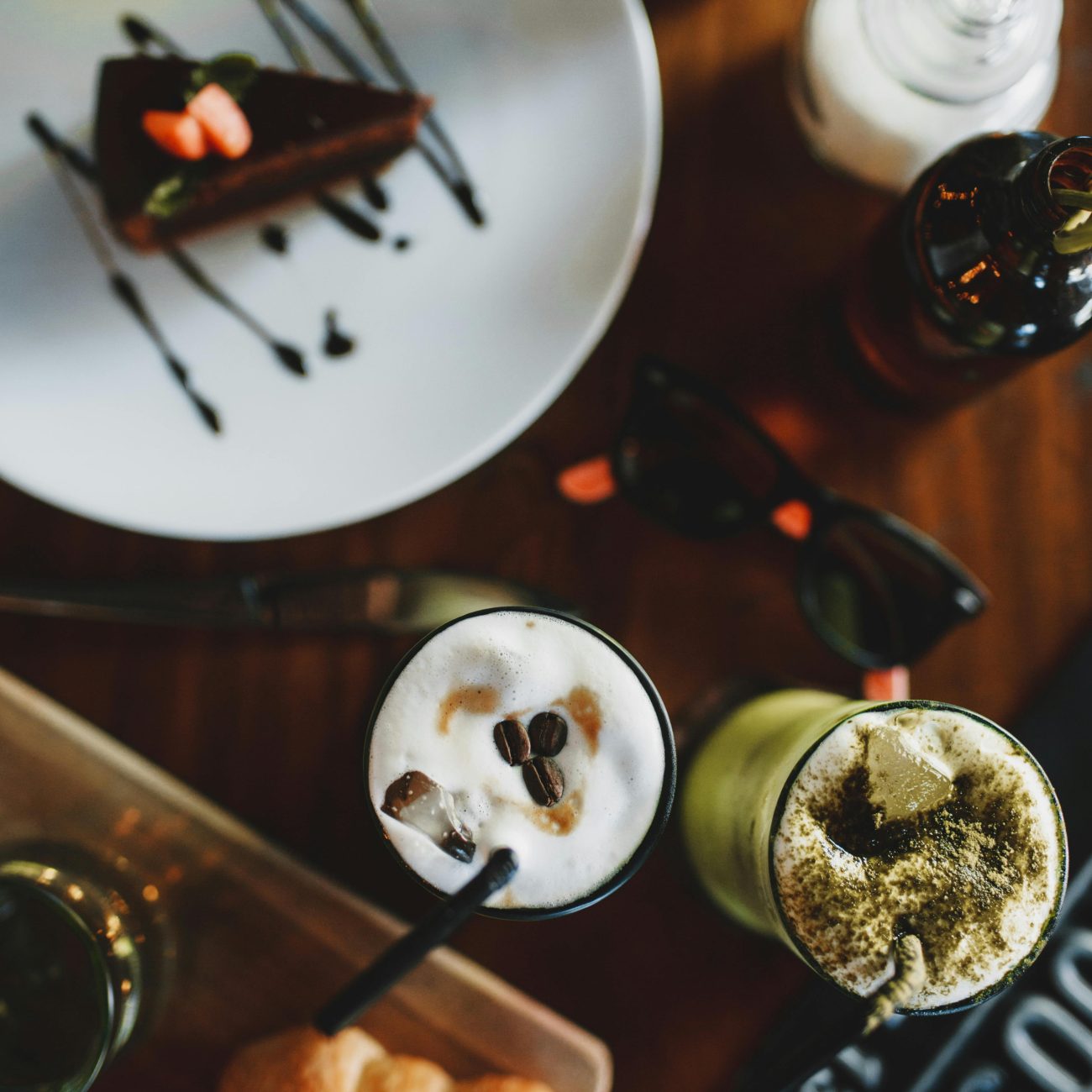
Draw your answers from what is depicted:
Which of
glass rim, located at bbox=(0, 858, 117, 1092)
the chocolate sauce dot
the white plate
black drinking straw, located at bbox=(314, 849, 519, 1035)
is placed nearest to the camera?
black drinking straw, located at bbox=(314, 849, 519, 1035)

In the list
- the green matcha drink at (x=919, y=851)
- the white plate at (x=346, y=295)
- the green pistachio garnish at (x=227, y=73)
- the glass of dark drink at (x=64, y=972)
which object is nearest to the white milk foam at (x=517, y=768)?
the green matcha drink at (x=919, y=851)

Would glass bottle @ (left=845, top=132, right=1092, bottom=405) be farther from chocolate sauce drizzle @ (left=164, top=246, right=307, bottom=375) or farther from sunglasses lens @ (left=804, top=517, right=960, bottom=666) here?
chocolate sauce drizzle @ (left=164, top=246, right=307, bottom=375)

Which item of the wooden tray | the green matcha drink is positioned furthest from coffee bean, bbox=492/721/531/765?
the wooden tray

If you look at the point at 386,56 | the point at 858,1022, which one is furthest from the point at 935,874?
the point at 386,56

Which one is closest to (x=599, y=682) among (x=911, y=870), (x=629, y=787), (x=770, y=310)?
(x=629, y=787)

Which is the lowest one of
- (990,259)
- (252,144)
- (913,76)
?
(990,259)

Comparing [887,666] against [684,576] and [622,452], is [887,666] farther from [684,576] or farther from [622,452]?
[622,452]

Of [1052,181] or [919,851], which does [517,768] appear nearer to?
[919,851]
